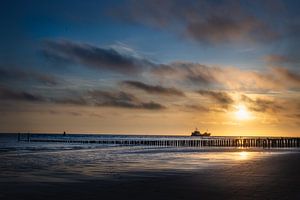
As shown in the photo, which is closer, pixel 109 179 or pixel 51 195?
pixel 51 195

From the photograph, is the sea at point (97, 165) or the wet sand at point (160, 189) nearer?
the wet sand at point (160, 189)

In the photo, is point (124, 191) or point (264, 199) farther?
point (124, 191)

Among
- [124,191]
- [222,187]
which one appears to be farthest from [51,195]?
[222,187]

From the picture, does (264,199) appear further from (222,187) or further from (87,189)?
(87,189)

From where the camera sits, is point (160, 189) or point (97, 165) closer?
point (160, 189)

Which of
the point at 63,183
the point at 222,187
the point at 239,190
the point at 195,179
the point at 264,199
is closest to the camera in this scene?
the point at 264,199

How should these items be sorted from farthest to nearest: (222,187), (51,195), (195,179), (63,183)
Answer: (195,179) → (63,183) → (222,187) → (51,195)

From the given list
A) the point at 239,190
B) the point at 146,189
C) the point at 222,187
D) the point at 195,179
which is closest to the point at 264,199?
the point at 239,190

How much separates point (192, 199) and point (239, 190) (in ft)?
8.26

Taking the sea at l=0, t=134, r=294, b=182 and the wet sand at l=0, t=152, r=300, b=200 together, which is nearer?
the wet sand at l=0, t=152, r=300, b=200

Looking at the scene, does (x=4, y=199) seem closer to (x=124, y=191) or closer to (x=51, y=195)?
(x=51, y=195)

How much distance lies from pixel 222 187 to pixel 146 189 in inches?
121

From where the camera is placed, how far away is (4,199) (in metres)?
11.8

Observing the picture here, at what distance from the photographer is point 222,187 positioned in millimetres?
14312
